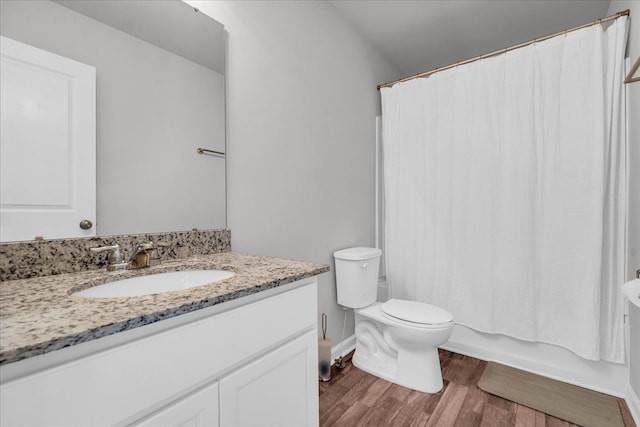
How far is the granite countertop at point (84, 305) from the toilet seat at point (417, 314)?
91 cm

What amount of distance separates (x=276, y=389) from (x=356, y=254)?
1.17m

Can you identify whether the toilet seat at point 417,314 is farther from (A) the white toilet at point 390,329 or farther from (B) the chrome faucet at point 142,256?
(B) the chrome faucet at point 142,256

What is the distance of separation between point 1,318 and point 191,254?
720mm

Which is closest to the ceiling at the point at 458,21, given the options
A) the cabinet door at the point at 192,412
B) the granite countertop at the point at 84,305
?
the granite countertop at the point at 84,305

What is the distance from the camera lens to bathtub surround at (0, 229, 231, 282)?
855mm

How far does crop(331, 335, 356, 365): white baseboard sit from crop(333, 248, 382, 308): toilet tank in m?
0.32

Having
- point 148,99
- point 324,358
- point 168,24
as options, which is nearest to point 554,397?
point 324,358

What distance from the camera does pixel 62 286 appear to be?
790 millimetres

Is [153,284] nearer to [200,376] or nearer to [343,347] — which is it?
[200,376]

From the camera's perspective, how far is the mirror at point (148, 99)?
0.98 metres

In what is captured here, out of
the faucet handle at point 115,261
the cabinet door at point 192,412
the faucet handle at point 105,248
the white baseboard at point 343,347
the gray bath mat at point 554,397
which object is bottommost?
the gray bath mat at point 554,397

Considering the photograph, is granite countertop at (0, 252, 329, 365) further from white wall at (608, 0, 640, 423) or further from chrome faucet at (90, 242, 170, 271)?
white wall at (608, 0, 640, 423)

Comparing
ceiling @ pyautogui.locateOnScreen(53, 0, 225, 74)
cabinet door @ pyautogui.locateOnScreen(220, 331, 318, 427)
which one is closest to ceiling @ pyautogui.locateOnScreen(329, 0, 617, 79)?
ceiling @ pyautogui.locateOnScreen(53, 0, 225, 74)

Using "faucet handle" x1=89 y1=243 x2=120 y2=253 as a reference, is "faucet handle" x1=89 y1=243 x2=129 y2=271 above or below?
below
